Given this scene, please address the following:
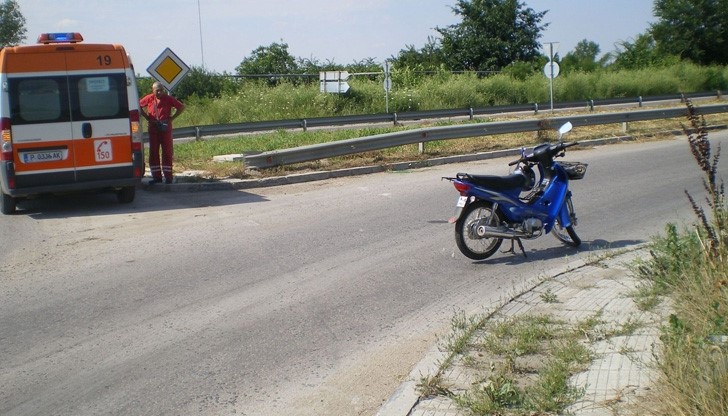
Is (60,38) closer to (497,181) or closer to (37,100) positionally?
(37,100)

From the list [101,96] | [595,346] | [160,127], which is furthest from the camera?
[160,127]

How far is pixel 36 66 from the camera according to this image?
1252cm

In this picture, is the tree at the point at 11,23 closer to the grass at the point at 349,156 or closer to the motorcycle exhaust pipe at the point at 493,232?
the grass at the point at 349,156

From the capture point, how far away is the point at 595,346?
5.83 m

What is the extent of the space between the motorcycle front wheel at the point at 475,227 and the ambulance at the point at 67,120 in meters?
6.11

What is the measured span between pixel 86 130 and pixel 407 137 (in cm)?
705

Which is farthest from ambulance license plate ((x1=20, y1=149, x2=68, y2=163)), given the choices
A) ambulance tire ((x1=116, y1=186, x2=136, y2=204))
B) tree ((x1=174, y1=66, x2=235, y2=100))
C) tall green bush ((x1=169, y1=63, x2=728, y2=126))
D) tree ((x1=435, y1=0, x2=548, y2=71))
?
tree ((x1=435, y1=0, x2=548, y2=71))

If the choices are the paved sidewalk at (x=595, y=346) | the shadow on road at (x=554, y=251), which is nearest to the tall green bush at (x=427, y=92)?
the shadow on road at (x=554, y=251)

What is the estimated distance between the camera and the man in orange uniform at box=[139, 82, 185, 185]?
14453 millimetres

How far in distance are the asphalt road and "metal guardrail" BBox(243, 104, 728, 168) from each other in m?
1.45

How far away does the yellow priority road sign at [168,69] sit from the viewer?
15.4m

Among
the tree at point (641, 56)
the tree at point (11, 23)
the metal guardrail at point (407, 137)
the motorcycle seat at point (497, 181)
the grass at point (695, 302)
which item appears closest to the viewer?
the grass at point (695, 302)

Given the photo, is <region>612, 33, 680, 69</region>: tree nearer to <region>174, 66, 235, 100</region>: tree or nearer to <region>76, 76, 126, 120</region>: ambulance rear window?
<region>174, 66, 235, 100</region>: tree

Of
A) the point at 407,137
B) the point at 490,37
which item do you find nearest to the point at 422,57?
the point at 490,37
